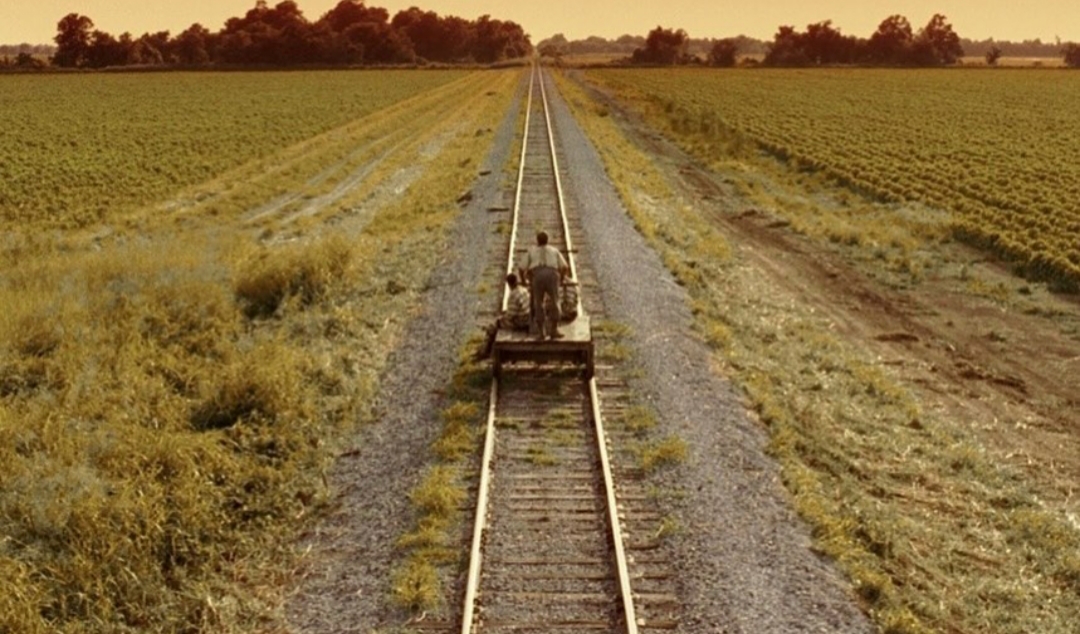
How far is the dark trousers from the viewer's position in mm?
13359

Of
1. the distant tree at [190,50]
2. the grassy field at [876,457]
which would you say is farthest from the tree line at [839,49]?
the grassy field at [876,457]

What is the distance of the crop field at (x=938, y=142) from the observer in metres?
27.3

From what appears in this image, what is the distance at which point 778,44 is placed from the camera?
627 feet

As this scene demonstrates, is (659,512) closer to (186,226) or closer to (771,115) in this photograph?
(186,226)

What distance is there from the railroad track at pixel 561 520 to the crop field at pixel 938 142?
14808 millimetres

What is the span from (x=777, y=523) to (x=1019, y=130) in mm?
54336

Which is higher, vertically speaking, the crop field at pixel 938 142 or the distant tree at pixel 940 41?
the distant tree at pixel 940 41

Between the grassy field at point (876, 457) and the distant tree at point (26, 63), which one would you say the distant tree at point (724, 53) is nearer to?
the distant tree at point (26, 63)

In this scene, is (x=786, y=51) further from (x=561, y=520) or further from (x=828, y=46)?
(x=561, y=520)

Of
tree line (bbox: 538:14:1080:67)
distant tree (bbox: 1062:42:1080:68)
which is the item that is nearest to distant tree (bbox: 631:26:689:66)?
tree line (bbox: 538:14:1080:67)

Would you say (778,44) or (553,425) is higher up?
(778,44)

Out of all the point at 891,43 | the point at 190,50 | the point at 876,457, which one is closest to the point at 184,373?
the point at 876,457

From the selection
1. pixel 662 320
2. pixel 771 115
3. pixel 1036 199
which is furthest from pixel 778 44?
pixel 662 320

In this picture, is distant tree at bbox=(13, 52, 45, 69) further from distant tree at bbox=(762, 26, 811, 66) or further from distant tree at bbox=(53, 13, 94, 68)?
distant tree at bbox=(762, 26, 811, 66)
